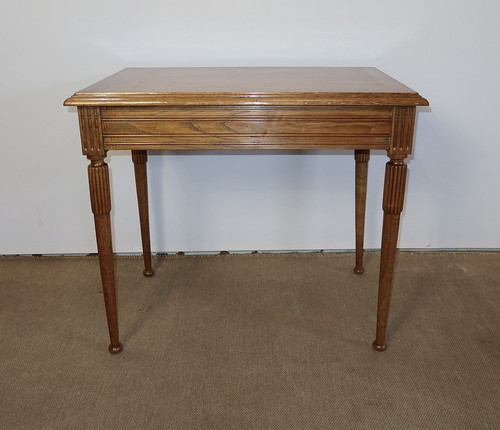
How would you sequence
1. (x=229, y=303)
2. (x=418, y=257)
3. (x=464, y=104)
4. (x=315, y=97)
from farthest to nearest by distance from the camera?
(x=418, y=257) < (x=464, y=104) < (x=229, y=303) < (x=315, y=97)

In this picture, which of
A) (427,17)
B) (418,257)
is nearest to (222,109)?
(427,17)

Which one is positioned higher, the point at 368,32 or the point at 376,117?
the point at 368,32

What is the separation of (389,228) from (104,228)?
0.76 metres

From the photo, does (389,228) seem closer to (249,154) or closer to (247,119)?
(247,119)

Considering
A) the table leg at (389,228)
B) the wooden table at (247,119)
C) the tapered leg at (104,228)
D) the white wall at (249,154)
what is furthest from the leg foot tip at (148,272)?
the table leg at (389,228)

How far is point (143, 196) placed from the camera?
197 cm

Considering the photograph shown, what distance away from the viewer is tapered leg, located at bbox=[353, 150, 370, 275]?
6.34ft

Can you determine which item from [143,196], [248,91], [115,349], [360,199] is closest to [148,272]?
[143,196]

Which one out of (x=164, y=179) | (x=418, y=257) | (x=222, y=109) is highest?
(x=222, y=109)

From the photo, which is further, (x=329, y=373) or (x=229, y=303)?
(x=229, y=303)

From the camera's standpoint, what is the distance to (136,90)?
141 centimetres

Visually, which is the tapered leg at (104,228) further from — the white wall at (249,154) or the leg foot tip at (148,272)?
the white wall at (249,154)

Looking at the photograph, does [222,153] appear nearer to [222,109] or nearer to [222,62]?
[222,62]

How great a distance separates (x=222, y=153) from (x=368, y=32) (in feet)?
2.21
